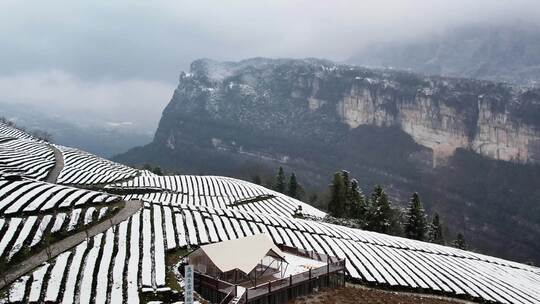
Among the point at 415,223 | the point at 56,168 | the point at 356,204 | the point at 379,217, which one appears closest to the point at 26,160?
the point at 56,168

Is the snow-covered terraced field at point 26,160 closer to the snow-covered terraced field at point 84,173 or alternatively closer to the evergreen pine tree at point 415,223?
the snow-covered terraced field at point 84,173

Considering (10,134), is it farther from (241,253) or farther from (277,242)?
(241,253)

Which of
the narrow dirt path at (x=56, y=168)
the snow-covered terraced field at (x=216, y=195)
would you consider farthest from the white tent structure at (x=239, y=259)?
the narrow dirt path at (x=56, y=168)

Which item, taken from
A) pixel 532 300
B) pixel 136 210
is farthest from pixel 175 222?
pixel 532 300

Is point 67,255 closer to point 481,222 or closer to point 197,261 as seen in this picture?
point 197,261

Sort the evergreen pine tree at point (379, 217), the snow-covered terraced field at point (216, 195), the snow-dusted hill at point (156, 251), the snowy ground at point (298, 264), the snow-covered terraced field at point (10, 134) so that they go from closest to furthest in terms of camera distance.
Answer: the snow-dusted hill at point (156, 251), the snowy ground at point (298, 264), the snow-covered terraced field at point (216, 195), the evergreen pine tree at point (379, 217), the snow-covered terraced field at point (10, 134)

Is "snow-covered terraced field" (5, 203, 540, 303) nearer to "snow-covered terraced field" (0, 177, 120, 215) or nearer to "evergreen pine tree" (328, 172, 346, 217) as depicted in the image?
"snow-covered terraced field" (0, 177, 120, 215)
